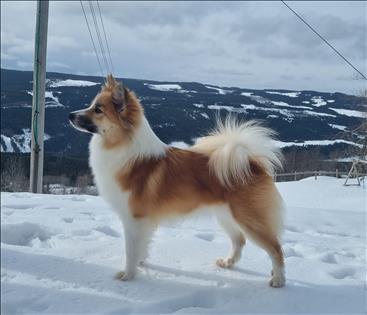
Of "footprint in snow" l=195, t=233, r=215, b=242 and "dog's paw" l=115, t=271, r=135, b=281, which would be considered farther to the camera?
"footprint in snow" l=195, t=233, r=215, b=242

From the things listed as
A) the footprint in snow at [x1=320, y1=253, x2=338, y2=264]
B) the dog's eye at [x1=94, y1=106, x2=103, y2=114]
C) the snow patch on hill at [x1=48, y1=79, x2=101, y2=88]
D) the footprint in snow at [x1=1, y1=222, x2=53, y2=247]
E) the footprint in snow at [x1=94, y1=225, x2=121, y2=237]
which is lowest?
the footprint in snow at [x1=320, y1=253, x2=338, y2=264]

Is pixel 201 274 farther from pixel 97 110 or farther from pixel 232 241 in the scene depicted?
pixel 97 110

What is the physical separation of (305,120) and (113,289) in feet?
102

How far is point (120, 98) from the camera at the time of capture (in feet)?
12.2

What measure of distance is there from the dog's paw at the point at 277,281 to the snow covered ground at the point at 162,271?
2.6 inches

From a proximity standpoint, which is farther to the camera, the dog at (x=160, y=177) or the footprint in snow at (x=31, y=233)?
the footprint in snow at (x=31, y=233)

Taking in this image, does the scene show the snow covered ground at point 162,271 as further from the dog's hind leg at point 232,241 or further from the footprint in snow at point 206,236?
the dog's hind leg at point 232,241

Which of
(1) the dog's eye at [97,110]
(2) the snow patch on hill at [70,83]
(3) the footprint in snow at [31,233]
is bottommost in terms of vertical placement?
(3) the footprint in snow at [31,233]

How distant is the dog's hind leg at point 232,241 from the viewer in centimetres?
411

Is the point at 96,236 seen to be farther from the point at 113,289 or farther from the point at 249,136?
the point at 249,136

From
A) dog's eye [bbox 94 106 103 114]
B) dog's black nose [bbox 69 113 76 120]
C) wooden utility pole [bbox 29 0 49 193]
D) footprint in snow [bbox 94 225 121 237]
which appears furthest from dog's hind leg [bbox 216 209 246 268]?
wooden utility pole [bbox 29 0 49 193]

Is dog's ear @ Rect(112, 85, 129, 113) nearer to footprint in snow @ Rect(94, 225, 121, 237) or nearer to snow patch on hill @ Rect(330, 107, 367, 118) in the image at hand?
footprint in snow @ Rect(94, 225, 121, 237)

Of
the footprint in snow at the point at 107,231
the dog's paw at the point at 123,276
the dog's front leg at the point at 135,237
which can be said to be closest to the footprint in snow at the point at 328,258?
the dog's front leg at the point at 135,237

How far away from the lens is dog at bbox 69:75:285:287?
3.73 metres
